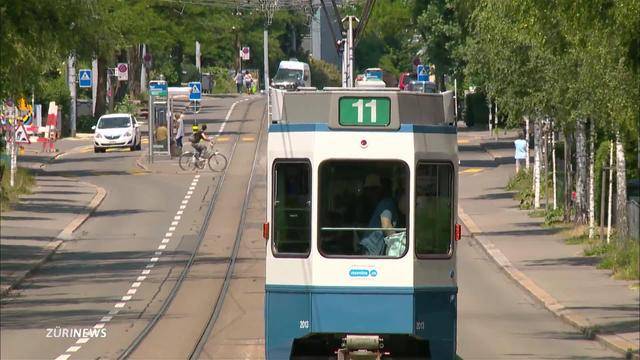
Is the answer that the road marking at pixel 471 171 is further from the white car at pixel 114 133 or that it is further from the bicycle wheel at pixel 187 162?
the white car at pixel 114 133

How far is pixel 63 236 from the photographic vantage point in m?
39.4

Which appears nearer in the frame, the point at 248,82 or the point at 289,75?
the point at 289,75

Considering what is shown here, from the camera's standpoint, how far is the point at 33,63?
25.6 m

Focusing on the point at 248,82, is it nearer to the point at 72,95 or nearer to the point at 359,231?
the point at 72,95

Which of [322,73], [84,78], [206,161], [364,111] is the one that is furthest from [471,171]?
[322,73]

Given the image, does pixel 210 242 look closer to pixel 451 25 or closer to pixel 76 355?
pixel 76 355

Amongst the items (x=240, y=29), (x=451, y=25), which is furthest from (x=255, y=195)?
(x=240, y=29)

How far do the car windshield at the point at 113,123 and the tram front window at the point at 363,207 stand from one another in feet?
158

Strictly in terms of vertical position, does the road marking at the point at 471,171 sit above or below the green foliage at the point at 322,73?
below

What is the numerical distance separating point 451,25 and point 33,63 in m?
38.1

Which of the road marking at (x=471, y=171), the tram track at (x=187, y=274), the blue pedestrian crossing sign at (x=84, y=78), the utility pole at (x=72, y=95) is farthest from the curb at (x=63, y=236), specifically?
the utility pole at (x=72, y=95)

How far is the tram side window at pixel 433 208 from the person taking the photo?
1614 cm

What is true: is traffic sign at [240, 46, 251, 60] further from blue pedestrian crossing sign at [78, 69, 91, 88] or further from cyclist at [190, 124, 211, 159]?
cyclist at [190, 124, 211, 159]

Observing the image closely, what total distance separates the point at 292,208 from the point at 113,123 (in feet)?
158
